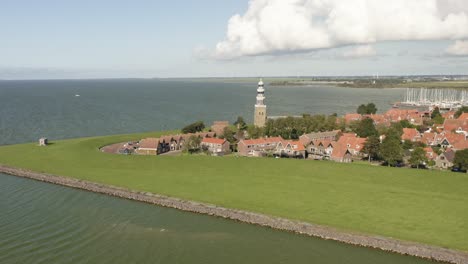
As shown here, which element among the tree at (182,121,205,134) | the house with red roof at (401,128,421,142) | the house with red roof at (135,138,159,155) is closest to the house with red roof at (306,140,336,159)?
the house with red roof at (401,128,421,142)

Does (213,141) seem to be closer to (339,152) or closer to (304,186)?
(339,152)

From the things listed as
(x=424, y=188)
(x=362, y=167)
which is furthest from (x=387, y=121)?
Answer: (x=424, y=188)

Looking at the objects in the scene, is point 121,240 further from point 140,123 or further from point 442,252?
point 140,123

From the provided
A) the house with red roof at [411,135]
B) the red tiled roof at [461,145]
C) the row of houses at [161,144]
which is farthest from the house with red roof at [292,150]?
the red tiled roof at [461,145]

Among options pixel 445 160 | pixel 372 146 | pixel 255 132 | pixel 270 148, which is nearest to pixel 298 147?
pixel 270 148

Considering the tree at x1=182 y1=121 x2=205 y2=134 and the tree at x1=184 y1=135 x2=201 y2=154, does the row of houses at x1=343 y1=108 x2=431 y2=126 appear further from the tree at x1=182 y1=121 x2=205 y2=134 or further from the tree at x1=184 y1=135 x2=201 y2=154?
the tree at x1=184 y1=135 x2=201 y2=154

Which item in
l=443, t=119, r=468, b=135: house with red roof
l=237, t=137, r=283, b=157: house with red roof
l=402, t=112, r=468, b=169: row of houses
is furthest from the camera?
l=443, t=119, r=468, b=135: house with red roof

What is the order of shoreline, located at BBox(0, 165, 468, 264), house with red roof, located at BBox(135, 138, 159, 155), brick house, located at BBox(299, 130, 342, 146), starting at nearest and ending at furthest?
shoreline, located at BBox(0, 165, 468, 264)
house with red roof, located at BBox(135, 138, 159, 155)
brick house, located at BBox(299, 130, 342, 146)
